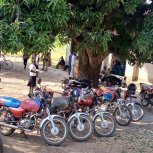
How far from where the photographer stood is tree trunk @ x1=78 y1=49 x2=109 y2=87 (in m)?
10.6

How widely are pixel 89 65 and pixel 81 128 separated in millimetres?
3224

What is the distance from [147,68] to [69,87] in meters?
11.3

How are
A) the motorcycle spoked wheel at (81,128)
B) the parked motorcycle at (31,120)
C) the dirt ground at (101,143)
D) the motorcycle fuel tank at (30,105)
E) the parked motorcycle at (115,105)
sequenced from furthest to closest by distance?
the parked motorcycle at (115,105)
the motorcycle spoked wheel at (81,128)
the motorcycle fuel tank at (30,105)
the parked motorcycle at (31,120)
the dirt ground at (101,143)

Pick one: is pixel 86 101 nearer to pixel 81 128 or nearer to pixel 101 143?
pixel 81 128

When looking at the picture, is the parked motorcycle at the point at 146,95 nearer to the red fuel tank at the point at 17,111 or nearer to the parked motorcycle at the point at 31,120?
the parked motorcycle at the point at 31,120

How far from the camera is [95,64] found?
35.3 feet

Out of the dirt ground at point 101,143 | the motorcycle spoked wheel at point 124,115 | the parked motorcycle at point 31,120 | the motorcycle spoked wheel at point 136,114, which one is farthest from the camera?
Result: the motorcycle spoked wheel at point 136,114

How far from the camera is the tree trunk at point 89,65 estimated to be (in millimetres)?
10633

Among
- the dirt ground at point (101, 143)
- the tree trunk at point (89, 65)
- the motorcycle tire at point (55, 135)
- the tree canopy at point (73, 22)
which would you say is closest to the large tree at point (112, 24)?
the tree canopy at point (73, 22)

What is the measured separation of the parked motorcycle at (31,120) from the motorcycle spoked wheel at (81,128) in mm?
374

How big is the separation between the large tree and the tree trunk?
45.7 inches

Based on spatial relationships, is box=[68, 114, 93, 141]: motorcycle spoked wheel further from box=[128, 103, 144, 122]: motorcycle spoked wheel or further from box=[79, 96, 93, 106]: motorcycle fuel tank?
box=[128, 103, 144, 122]: motorcycle spoked wheel

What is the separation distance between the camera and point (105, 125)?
8430 millimetres

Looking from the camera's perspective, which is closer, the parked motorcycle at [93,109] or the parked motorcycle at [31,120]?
the parked motorcycle at [31,120]
